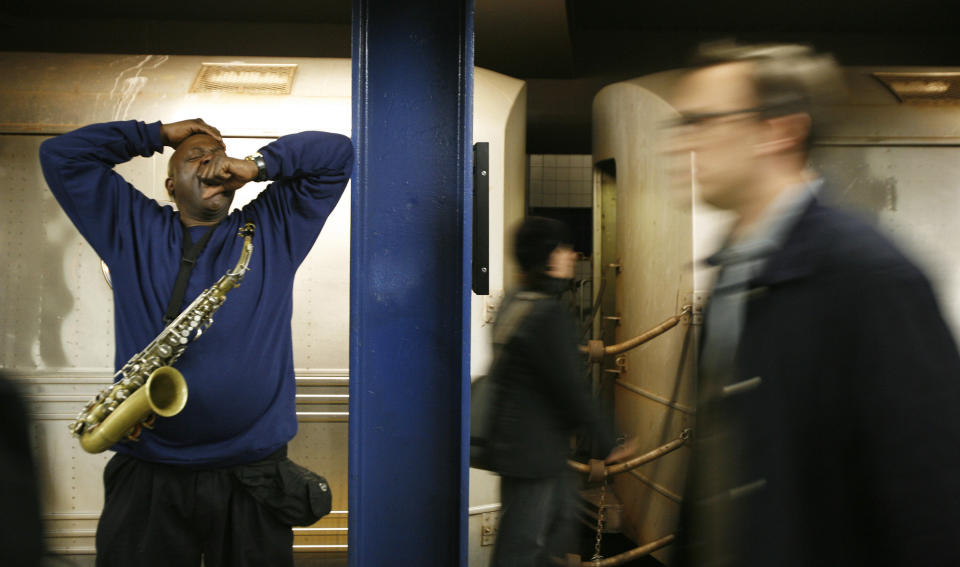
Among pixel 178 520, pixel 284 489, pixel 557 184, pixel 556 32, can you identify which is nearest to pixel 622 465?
pixel 284 489

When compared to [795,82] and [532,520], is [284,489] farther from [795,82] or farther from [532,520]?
[795,82]

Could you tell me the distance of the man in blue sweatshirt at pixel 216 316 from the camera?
194 centimetres

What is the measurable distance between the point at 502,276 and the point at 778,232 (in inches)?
117

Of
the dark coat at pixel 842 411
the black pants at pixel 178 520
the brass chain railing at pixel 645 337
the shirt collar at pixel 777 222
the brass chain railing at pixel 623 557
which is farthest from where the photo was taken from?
the brass chain railing at pixel 645 337

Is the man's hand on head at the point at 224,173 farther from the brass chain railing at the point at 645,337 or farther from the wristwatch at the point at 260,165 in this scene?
the brass chain railing at the point at 645,337

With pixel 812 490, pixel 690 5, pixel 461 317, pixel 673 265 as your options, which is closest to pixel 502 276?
pixel 673 265

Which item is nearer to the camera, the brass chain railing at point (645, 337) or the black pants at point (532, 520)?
the black pants at point (532, 520)

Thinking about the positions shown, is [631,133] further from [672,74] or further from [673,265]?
[673,265]

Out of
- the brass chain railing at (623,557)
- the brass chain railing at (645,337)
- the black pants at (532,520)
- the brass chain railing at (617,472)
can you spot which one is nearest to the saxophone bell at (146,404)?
the black pants at (532,520)

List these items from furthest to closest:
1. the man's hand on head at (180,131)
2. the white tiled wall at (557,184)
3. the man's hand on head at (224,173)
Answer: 1. the white tiled wall at (557,184)
2. the man's hand on head at (180,131)
3. the man's hand on head at (224,173)

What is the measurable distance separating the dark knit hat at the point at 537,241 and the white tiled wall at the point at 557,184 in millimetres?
7019

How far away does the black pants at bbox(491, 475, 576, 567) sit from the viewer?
2.50 meters

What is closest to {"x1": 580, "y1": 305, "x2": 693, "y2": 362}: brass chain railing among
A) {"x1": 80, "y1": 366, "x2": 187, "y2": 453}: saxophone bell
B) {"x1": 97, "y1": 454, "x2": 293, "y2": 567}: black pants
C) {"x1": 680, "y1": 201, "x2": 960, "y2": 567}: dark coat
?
{"x1": 97, "y1": 454, "x2": 293, "y2": 567}: black pants

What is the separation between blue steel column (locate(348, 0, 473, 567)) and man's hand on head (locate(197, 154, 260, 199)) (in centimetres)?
39
